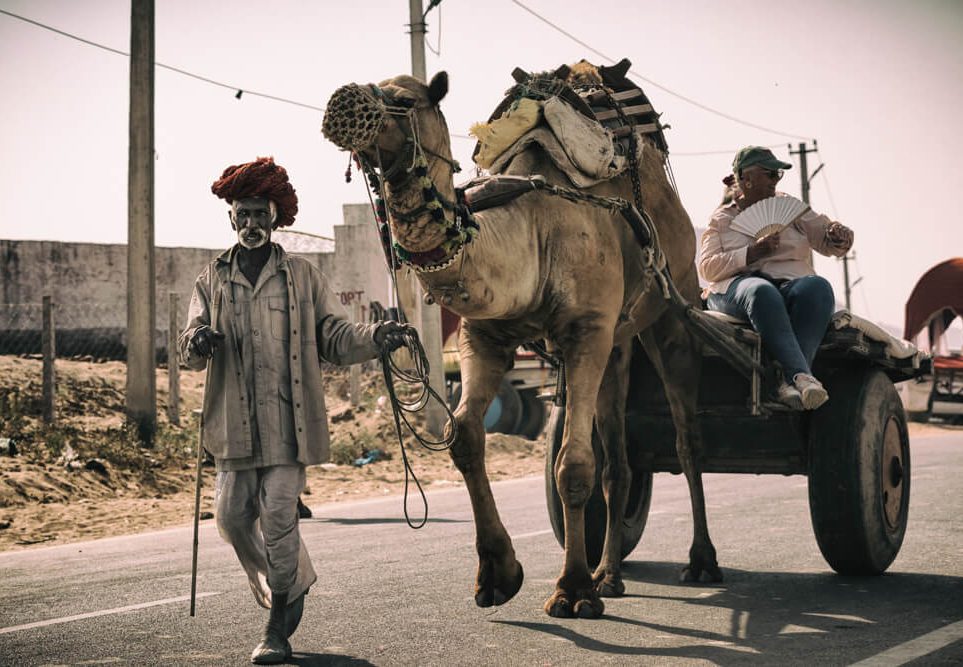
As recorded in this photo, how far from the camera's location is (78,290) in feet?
88.5

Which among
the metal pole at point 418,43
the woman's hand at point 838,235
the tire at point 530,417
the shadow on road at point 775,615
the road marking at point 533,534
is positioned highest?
the metal pole at point 418,43

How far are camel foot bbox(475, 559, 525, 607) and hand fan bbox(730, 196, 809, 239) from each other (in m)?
2.89

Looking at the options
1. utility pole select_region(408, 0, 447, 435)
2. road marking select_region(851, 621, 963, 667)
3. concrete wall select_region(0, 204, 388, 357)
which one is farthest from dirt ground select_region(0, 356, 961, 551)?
road marking select_region(851, 621, 963, 667)

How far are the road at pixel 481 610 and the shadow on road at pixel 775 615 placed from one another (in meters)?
0.02

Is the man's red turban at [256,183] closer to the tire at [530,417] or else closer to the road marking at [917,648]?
the road marking at [917,648]

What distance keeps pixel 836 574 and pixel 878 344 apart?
4.74 feet

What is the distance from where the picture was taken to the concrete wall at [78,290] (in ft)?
79.5

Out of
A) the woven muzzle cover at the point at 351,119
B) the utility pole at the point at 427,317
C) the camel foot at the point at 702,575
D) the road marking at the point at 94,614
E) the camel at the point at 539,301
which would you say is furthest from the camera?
the utility pole at the point at 427,317

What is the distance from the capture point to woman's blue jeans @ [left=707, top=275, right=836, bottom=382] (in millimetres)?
7586

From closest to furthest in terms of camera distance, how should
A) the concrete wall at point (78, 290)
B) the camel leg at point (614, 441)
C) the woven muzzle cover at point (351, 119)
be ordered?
the woven muzzle cover at point (351, 119)
the camel leg at point (614, 441)
the concrete wall at point (78, 290)

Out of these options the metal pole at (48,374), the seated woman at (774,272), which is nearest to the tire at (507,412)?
the metal pole at (48,374)

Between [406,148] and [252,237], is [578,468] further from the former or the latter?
[252,237]

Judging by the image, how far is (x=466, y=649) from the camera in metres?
5.89

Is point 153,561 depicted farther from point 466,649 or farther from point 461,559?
point 466,649
